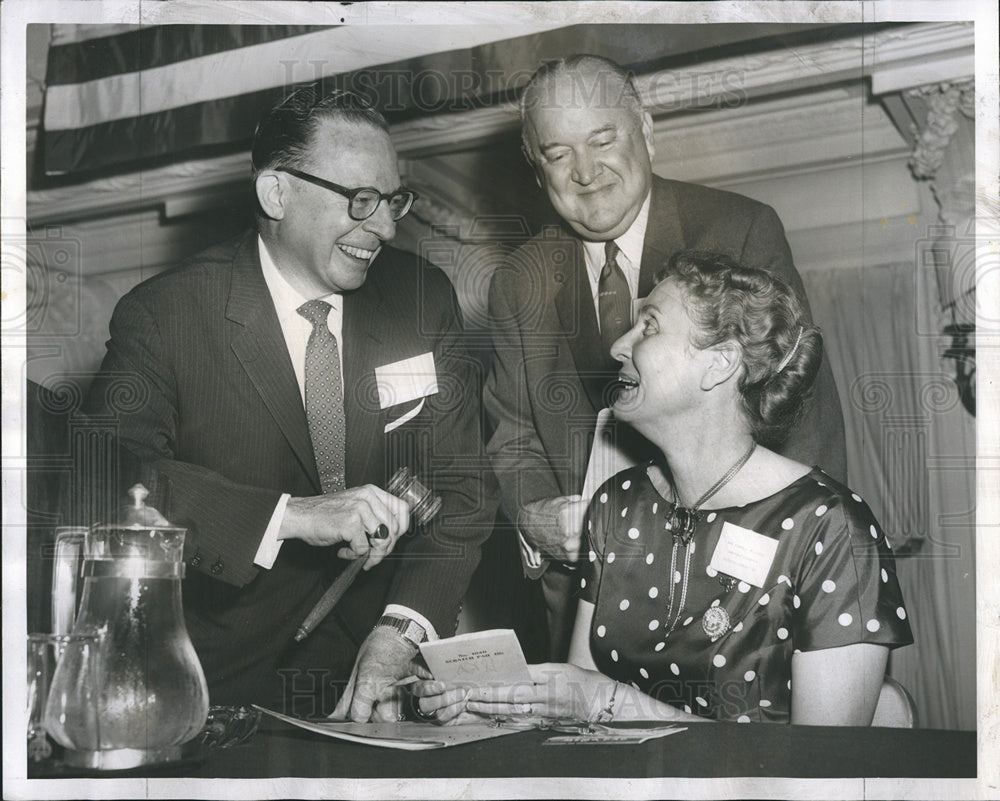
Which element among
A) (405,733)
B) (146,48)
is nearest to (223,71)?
(146,48)

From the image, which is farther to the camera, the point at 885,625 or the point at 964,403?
the point at 964,403

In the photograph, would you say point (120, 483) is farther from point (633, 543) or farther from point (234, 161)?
point (633, 543)

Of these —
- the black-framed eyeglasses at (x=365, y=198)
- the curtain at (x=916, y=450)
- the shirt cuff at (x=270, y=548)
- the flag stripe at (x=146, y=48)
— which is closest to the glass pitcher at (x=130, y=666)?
the shirt cuff at (x=270, y=548)

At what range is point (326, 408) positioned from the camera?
4.14 meters

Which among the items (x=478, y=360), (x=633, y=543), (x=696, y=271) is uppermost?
(x=696, y=271)

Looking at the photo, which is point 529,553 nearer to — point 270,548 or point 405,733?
point 405,733

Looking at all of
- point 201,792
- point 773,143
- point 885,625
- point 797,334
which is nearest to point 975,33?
point 773,143

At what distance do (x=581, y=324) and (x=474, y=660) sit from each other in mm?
1278

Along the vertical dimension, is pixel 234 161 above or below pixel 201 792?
above

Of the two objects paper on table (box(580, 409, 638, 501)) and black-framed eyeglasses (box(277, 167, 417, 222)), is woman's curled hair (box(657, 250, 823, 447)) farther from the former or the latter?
black-framed eyeglasses (box(277, 167, 417, 222))

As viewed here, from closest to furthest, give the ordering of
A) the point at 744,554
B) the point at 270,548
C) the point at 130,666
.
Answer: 1. the point at 130,666
2. the point at 744,554
3. the point at 270,548

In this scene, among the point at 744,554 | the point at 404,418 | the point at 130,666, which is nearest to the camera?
the point at 130,666

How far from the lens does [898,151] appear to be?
4258mm

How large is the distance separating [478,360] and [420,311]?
11.1 inches
